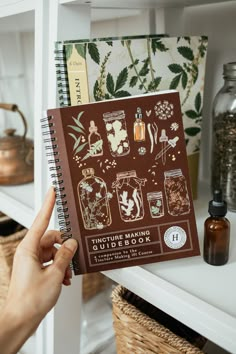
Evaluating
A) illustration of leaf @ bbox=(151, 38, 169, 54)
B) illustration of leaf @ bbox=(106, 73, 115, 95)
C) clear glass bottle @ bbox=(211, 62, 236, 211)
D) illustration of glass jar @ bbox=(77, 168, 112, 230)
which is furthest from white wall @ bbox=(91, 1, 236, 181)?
illustration of glass jar @ bbox=(77, 168, 112, 230)

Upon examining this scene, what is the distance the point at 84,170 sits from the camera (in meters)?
0.57

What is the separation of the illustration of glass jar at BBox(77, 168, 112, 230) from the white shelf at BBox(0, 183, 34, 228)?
0.29 metres

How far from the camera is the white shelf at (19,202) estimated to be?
33.6 inches

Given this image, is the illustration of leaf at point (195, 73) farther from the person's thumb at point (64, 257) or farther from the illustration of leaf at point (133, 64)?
the person's thumb at point (64, 257)

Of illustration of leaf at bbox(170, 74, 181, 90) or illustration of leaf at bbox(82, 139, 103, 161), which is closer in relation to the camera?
illustration of leaf at bbox(82, 139, 103, 161)

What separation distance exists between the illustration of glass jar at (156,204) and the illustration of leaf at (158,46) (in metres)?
0.26

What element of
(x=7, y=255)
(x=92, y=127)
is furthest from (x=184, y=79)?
(x=7, y=255)

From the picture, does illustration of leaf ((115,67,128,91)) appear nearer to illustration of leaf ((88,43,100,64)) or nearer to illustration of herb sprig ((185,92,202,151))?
illustration of leaf ((88,43,100,64))

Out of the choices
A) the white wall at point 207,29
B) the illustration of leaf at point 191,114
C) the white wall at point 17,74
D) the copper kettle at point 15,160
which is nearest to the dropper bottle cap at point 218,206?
the illustration of leaf at point 191,114

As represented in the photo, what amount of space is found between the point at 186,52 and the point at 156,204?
1.00 ft

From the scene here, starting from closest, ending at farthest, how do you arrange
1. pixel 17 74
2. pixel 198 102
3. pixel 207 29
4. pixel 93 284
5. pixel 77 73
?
pixel 77 73, pixel 198 102, pixel 207 29, pixel 93 284, pixel 17 74

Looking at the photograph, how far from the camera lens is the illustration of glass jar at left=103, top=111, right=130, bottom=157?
0.55m

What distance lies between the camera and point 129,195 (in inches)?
22.5

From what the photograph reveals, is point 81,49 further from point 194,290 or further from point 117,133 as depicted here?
point 194,290
